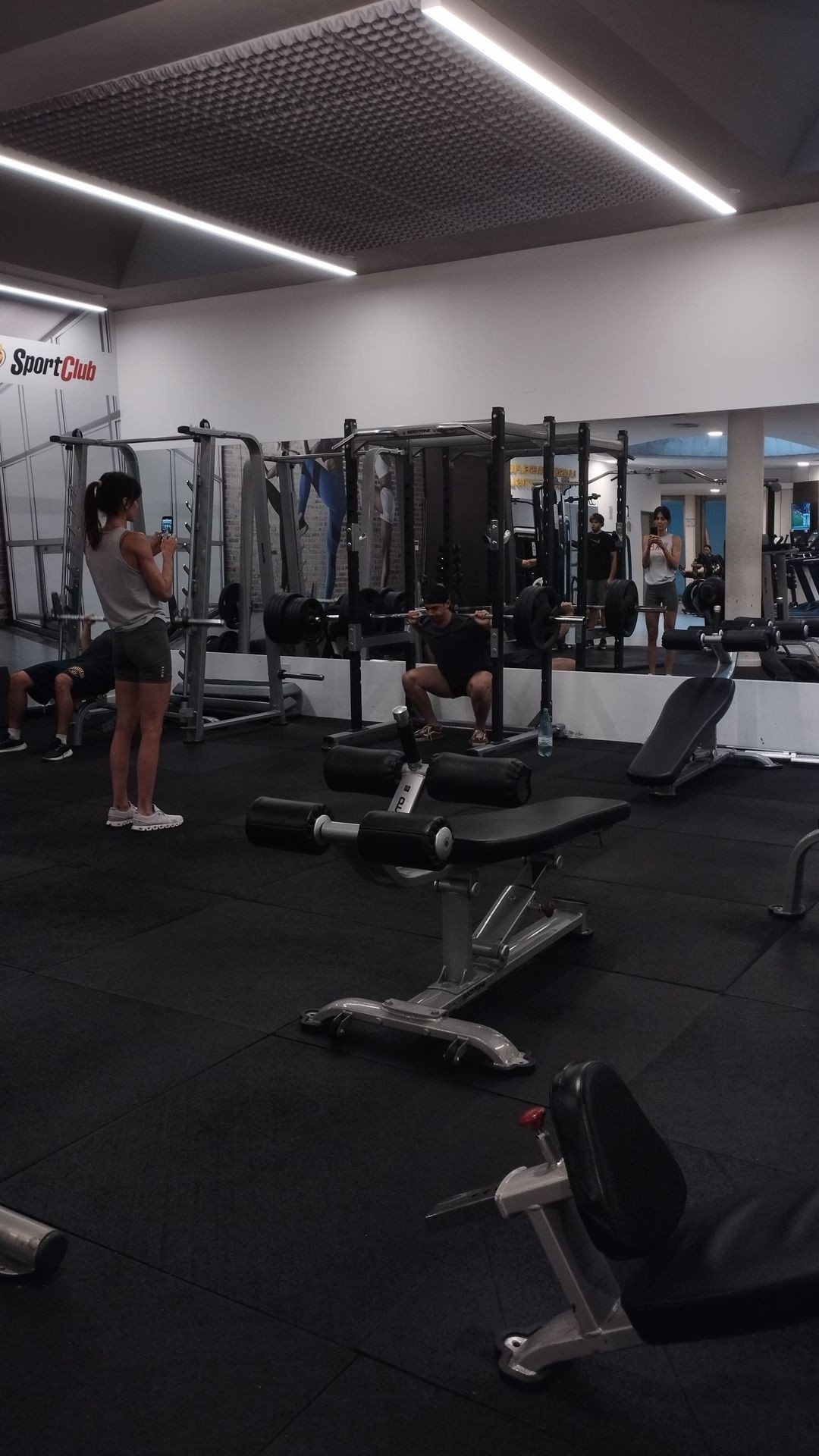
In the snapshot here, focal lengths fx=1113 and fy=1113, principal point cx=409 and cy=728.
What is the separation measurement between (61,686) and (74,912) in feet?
9.13

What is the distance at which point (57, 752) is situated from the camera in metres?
5.75

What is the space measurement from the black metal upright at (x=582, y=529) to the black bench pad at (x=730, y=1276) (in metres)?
4.49

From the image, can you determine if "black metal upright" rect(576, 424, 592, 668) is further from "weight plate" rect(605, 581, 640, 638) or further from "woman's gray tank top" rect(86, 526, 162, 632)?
"woman's gray tank top" rect(86, 526, 162, 632)

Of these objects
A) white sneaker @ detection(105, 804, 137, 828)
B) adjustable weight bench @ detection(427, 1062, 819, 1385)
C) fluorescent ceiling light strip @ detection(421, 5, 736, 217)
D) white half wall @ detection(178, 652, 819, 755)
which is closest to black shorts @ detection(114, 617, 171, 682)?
white sneaker @ detection(105, 804, 137, 828)

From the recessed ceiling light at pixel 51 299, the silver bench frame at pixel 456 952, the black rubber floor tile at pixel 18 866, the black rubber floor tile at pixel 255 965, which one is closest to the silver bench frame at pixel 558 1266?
the silver bench frame at pixel 456 952

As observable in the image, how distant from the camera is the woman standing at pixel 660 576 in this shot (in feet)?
18.8

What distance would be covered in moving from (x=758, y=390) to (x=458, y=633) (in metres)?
1.84

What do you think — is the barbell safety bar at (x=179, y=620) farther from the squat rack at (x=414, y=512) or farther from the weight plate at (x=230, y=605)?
the squat rack at (x=414, y=512)

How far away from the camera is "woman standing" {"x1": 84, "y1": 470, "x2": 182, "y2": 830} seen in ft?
12.7

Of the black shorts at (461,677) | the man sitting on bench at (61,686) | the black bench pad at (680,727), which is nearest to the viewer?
the black bench pad at (680,727)

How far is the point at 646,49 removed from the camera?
355cm

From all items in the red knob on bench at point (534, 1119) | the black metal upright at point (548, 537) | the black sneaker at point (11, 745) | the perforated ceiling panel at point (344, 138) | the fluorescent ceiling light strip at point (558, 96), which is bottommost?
the black sneaker at point (11, 745)

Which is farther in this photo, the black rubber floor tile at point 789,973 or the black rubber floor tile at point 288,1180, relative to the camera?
the black rubber floor tile at point 789,973

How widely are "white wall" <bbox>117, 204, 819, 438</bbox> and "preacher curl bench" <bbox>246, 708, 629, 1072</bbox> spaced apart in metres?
3.41
